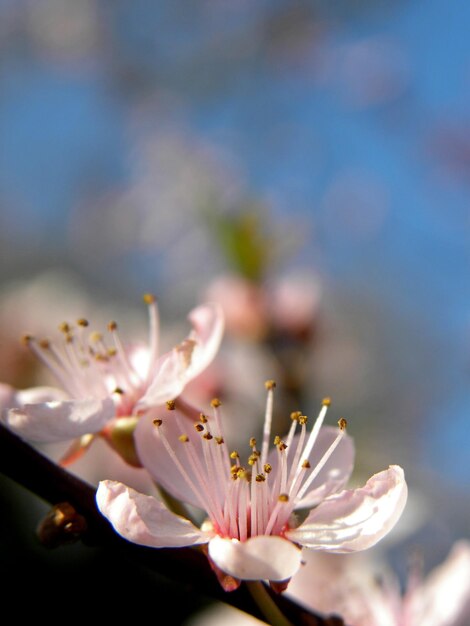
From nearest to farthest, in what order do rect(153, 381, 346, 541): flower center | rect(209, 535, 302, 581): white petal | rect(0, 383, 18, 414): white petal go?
rect(209, 535, 302, 581): white petal → rect(153, 381, 346, 541): flower center → rect(0, 383, 18, 414): white petal

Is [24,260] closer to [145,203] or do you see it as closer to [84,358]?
[145,203]

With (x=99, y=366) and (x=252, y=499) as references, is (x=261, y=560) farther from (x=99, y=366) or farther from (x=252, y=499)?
(x=99, y=366)

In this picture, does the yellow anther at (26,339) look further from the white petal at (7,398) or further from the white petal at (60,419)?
the white petal at (60,419)

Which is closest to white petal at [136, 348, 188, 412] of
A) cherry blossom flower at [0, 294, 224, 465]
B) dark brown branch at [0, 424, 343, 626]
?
cherry blossom flower at [0, 294, 224, 465]

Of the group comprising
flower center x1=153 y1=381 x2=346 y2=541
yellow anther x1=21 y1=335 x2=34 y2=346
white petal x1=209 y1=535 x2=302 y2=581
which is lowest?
white petal x1=209 y1=535 x2=302 y2=581

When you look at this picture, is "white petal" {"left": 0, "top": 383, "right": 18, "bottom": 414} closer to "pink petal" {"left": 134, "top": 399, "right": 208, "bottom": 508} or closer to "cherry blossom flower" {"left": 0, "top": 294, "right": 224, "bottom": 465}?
"cherry blossom flower" {"left": 0, "top": 294, "right": 224, "bottom": 465}

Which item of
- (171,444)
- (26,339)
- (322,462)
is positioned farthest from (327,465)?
(26,339)

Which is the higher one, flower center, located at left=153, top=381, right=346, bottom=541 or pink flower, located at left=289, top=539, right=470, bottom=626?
flower center, located at left=153, top=381, right=346, bottom=541

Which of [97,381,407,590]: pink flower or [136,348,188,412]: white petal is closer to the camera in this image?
[97,381,407,590]: pink flower
